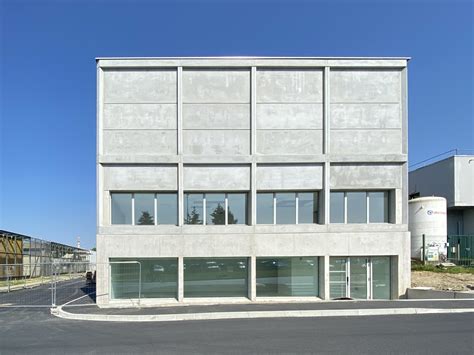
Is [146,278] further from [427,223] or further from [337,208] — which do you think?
[427,223]

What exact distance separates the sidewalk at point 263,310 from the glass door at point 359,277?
7.63 ft

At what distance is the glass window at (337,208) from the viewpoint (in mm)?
19172

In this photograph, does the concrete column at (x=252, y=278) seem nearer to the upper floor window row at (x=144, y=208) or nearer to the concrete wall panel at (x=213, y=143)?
the upper floor window row at (x=144, y=208)

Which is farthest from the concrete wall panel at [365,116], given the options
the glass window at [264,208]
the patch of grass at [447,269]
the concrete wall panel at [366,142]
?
the patch of grass at [447,269]

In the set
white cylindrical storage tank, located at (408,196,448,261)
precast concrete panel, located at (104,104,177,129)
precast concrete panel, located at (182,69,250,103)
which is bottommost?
white cylindrical storage tank, located at (408,196,448,261)

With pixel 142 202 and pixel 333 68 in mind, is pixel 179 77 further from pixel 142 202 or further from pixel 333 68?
pixel 333 68

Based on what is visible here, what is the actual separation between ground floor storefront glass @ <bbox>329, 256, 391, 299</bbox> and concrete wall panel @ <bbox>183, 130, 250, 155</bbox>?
6.74m

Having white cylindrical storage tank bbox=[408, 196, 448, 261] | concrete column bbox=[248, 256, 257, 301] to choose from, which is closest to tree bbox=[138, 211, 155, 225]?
concrete column bbox=[248, 256, 257, 301]

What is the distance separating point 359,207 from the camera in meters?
19.4

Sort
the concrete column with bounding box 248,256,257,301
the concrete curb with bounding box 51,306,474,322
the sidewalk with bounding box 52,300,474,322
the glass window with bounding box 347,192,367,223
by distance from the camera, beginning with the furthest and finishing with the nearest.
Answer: the glass window with bounding box 347,192,367,223
the concrete column with bounding box 248,256,257,301
the sidewalk with bounding box 52,300,474,322
the concrete curb with bounding box 51,306,474,322

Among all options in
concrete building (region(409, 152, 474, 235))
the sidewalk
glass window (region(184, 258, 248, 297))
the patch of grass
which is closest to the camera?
the sidewalk

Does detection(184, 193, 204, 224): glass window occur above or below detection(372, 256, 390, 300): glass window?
above

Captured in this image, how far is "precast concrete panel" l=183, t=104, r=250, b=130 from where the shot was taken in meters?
18.7

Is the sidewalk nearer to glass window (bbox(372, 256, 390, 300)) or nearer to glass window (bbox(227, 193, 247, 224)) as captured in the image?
glass window (bbox(372, 256, 390, 300))
